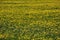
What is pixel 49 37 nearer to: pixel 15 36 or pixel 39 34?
pixel 39 34

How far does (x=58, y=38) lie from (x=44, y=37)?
876 millimetres

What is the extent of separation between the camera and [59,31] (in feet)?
49.7

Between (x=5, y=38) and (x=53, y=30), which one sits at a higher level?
(x=5, y=38)

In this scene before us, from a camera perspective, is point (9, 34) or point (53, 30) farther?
point (53, 30)

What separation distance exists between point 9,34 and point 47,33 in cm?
260

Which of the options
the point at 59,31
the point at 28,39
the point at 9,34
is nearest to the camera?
the point at 28,39

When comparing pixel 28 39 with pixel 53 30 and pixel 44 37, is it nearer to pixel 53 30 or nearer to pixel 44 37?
pixel 44 37

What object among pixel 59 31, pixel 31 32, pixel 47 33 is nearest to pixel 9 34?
pixel 31 32

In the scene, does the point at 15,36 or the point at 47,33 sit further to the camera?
the point at 47,33

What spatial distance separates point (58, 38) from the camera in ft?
42.8

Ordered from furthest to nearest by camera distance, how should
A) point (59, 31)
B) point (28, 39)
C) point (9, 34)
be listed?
point (59, 31), point (9, 34), point (28, 39)

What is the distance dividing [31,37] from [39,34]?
1.09 meters

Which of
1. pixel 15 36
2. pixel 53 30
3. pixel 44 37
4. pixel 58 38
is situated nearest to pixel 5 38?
pixel 15 36

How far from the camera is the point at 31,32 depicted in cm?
1460
